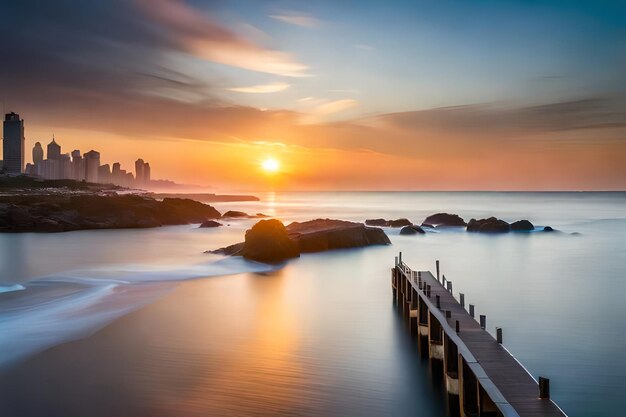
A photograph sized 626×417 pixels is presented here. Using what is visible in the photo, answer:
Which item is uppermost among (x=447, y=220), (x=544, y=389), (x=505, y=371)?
(x=447, y=220)

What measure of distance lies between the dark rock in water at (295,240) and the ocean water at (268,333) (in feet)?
6.09

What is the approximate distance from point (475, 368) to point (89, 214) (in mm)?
83376

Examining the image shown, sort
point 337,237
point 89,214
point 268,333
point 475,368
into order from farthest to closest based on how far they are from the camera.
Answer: point 89,214
point 337,237
point 268,333
point 475,368

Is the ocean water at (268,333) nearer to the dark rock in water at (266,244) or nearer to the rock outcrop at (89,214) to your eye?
the dark rock in water at (266,244)

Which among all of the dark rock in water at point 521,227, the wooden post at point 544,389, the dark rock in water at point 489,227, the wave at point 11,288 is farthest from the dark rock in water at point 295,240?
the wooden post at point 544,389

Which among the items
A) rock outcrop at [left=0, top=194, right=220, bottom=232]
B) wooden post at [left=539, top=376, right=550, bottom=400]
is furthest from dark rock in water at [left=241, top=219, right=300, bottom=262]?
rock outcrop at [left=0, top=194, right=220, bottom=232]

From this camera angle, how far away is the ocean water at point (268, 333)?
1571cm

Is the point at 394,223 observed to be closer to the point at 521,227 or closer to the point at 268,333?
the point at 521,227

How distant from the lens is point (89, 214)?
83.4m

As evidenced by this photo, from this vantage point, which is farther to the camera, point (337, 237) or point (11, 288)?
point (337, 237)

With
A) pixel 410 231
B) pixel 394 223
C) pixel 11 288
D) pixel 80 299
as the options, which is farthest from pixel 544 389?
pixel 394 223

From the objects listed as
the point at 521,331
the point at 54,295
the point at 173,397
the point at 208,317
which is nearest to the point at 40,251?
the point at 54,295

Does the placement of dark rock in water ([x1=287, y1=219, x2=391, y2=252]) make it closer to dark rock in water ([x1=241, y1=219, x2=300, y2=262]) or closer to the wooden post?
dark rock in water ([x1=241, y1=219, x2=300, y2=262])

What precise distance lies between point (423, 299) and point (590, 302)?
53.1 feet
